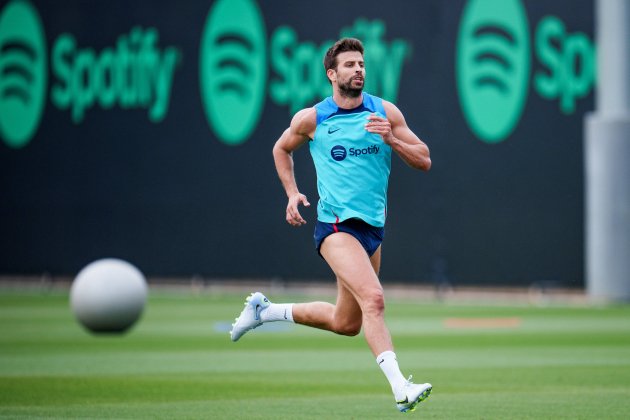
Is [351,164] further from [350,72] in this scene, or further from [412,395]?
[412,395]

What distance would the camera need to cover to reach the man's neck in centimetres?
998

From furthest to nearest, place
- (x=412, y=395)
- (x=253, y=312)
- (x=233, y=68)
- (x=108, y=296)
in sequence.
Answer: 1. (x=233, y=68)
2. (x=108, y=296)
3. (x=253, y=312)
4. (x=412, y=395)

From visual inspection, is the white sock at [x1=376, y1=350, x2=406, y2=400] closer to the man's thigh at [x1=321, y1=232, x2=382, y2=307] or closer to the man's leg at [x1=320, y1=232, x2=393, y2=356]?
the man's leg at [x1=320, y1=232, x2=393, y2=356]

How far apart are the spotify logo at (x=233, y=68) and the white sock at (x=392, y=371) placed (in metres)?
20.6

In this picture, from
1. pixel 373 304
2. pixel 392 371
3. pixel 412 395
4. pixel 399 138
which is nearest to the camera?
pixel 412 395

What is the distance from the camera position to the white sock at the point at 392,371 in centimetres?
903

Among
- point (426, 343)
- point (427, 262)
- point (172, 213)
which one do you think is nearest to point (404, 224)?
point (427, 262)

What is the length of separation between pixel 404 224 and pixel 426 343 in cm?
1029

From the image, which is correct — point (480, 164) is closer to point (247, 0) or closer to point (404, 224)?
point (404, 224)

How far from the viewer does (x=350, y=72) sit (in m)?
9.88

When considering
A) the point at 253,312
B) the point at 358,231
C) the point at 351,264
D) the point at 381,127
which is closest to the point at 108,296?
the point at 253,312

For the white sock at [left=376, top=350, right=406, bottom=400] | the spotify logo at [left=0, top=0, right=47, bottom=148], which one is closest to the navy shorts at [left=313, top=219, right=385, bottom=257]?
the white sock at [left=376, top=350, right=406, bottom=400]

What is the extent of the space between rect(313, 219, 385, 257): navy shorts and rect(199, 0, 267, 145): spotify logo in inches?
777

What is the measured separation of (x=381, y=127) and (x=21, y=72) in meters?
23.8
